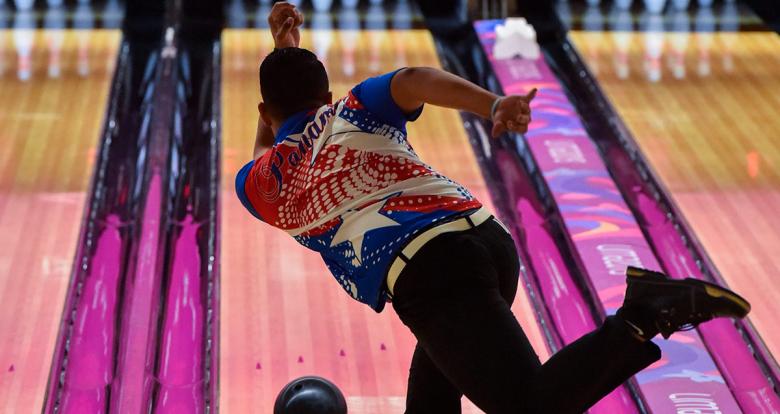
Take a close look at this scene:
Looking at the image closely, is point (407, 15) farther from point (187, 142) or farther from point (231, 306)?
point (231, 306)

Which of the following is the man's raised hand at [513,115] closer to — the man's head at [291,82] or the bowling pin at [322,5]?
the man's head at [291,82]

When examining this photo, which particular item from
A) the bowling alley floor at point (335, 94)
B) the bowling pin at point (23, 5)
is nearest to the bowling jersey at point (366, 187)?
the bowling alley floor at point (335, 94)

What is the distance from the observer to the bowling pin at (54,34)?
430 cm

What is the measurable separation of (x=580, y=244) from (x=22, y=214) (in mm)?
1608

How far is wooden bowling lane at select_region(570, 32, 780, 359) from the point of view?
3.05 metres

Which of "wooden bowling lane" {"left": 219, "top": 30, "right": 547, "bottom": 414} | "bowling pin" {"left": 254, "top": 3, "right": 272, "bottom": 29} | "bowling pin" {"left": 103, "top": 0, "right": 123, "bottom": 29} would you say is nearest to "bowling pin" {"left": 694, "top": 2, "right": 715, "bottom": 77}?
"wooden bowling lane" {"left": 219, "top": 30, "right": 547, "bottom": 414}

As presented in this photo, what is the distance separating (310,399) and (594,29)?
10.6 ft

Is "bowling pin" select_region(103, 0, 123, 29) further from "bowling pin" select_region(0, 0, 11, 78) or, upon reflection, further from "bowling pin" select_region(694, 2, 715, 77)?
"bowling pin" select_region(694, 2, 715, 77)

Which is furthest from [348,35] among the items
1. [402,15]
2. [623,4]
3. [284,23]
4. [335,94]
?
[284,23]

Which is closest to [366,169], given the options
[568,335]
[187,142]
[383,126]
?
[383,126]

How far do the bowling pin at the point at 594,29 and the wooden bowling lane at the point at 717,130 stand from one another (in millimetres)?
12

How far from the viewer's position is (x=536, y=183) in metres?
3.45

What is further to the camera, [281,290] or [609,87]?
[609,87]

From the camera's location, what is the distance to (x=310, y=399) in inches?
78.5
